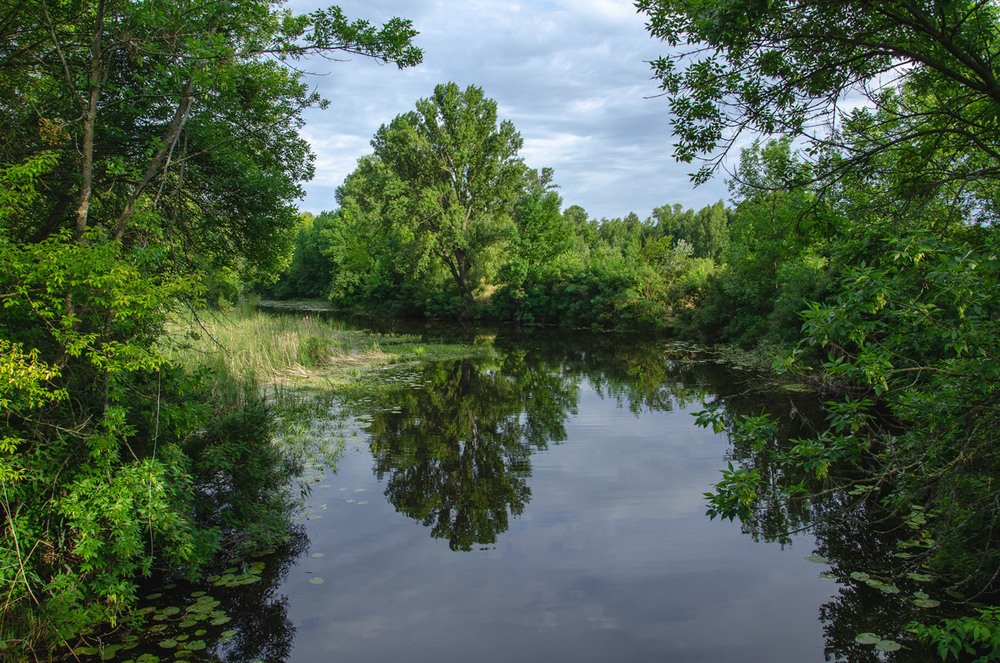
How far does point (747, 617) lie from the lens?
18.1ft

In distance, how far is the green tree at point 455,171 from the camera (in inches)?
1359

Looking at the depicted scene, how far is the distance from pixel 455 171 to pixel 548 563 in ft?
107

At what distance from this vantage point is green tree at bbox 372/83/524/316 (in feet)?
113

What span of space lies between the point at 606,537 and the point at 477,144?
32.1 m

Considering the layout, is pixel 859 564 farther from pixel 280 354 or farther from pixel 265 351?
pixel 280 354

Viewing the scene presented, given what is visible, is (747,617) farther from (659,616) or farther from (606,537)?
(606,537)

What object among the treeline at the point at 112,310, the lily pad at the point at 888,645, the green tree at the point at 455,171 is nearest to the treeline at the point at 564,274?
the green tree at the point at 455,171

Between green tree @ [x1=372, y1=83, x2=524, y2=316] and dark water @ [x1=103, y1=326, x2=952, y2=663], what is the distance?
2395 cm

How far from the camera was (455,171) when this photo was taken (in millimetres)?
36500

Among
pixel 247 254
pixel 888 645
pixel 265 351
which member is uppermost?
pixel 247 254

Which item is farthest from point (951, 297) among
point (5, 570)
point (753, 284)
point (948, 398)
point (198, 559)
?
point (753, 284)

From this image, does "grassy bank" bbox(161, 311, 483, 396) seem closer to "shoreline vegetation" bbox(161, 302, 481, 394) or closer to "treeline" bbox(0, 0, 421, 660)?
"shoreline vegetation" bbox(161, 302, 481, 394)

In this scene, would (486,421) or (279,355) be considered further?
(279,355)

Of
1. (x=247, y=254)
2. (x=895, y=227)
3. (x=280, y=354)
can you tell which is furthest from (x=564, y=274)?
(x=895, y=227)
